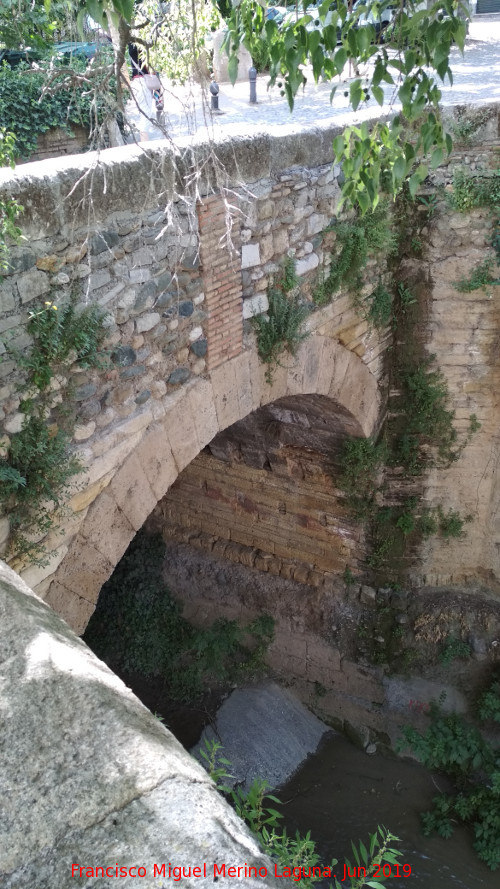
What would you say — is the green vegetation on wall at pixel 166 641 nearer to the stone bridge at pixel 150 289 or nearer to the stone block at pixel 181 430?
the stone bridge at pixel 150 289

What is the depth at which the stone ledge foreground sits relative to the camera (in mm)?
1096

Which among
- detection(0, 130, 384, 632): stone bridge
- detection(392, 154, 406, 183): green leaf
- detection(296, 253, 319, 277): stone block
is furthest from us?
detection(296, 253, 319, 277): stone block

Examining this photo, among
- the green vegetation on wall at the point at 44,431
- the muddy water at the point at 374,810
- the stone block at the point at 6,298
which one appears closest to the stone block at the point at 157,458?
the green vegetation on wall at the point at 44,431

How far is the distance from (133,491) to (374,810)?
4.22 meters

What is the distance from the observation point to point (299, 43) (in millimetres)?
2363

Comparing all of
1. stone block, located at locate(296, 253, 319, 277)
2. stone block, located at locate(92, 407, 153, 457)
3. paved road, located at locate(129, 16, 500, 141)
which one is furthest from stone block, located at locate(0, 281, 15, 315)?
paved road, located at locate(129, 16, 500, 141)

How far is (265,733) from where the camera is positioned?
6.67 metres

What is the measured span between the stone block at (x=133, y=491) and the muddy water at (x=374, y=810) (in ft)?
12.3

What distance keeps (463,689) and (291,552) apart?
1964mm

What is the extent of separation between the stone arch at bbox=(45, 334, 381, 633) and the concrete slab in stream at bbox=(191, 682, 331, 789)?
3.49 meters

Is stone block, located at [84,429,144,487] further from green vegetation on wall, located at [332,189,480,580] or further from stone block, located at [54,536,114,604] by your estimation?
green vegetation on wall, located at [332,189,480,580]

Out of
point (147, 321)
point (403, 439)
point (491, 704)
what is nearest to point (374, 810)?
point (491, 704)

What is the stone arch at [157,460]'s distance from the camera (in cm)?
330

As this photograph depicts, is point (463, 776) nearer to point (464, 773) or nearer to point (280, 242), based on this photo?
point (464, 773)
